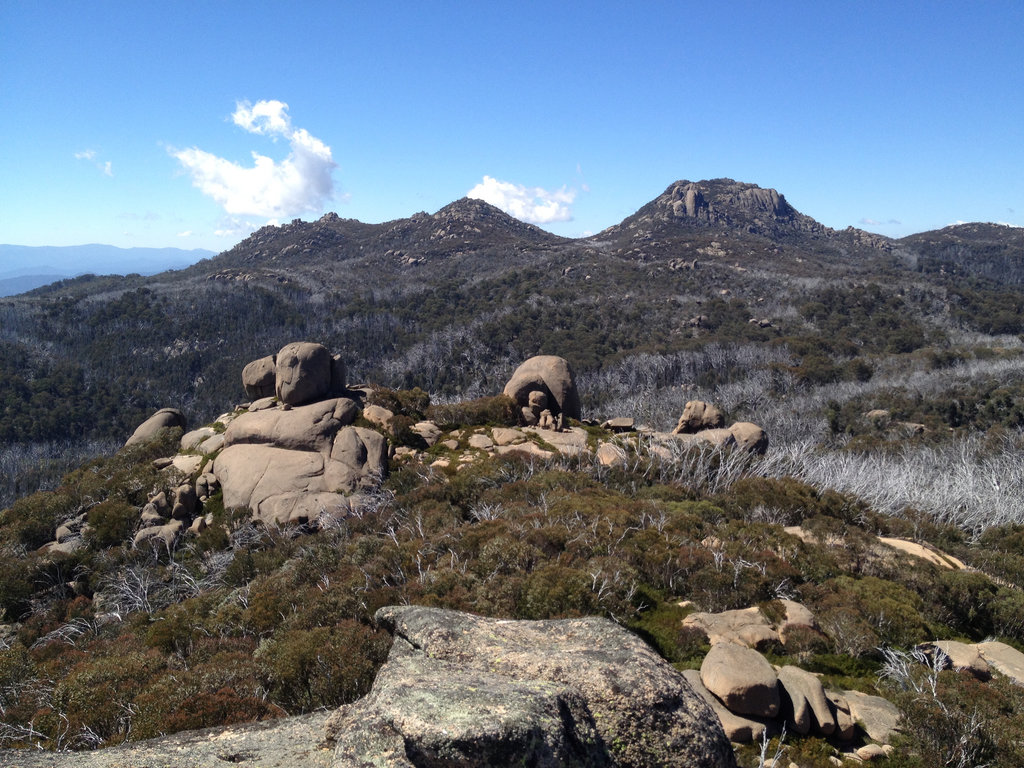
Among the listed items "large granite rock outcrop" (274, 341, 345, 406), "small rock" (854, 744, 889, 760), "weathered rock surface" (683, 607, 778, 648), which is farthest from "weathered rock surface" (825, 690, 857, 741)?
"large granite rock outcrop" (274, 341, 345, 406)

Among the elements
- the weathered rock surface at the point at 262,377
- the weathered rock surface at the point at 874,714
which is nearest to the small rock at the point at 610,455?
the weathered rock surface at the point at 874,714

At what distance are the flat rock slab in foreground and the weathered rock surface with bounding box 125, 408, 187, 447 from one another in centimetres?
1688

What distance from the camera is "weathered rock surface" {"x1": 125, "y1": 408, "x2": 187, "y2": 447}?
1748 cm

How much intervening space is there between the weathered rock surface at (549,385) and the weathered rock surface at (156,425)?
11.3 metres

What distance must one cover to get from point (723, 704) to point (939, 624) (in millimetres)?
4727

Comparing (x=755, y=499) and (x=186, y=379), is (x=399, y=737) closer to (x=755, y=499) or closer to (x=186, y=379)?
(x=755, y=499)

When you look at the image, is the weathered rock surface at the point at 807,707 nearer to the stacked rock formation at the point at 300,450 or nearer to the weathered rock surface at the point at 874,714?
the weathered rock surface at the point at 874,714

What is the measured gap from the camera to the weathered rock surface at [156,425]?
17484mm

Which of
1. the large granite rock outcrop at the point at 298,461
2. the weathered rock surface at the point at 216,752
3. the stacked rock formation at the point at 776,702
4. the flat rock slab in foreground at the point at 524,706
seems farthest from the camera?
the large granite rock outcrop at the point at 298,461

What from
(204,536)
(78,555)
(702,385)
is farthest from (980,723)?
(702,385)

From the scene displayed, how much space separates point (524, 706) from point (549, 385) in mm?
14355

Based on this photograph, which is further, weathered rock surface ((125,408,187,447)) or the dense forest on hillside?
weathered rock surface ((125,408,187,447))

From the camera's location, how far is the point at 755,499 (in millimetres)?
11258

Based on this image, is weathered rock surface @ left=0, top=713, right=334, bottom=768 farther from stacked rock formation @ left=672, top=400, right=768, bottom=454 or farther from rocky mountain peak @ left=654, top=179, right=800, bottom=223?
rocky mountain peak @ left=654, top=179, right=800, bottom=223
